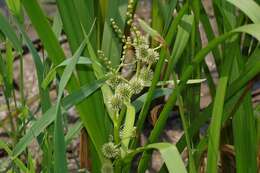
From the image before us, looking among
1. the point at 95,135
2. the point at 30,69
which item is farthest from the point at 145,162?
the point at 30,69

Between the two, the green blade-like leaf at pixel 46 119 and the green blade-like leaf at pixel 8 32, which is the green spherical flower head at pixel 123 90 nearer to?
the green blade-like leaf at pixel 46 119

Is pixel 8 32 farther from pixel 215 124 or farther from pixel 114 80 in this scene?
pixel 215 124

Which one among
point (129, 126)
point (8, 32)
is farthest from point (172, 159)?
point (8, 32)

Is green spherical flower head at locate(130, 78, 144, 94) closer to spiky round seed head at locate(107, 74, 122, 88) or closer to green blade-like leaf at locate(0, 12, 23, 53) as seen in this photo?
spiky round seed head at locate(107, 74, 122, 88)

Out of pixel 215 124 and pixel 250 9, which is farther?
pixel 215 124

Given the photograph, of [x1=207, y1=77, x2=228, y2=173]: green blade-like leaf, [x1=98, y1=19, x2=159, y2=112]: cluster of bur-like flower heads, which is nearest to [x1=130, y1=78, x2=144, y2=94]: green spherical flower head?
[x1=98, y1=19, x2=159, y2=112]: cluster of bur-like flower heads

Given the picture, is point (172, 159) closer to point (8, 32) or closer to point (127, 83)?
point (127, 83)

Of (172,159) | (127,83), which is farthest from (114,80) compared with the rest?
(172,159)

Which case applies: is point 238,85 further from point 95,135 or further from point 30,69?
point 30,69

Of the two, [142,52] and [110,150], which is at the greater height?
[142,52]
